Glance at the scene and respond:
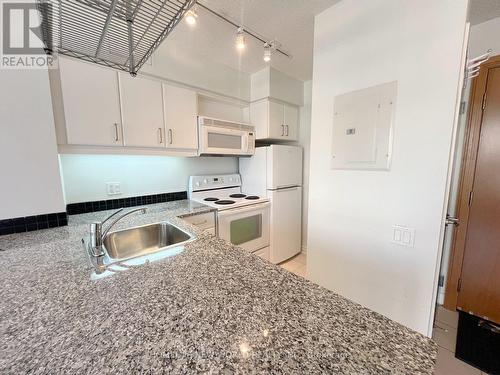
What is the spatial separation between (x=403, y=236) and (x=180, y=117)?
2073 millimetres

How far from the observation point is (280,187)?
2.55 m

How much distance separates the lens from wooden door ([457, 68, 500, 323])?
1563mm

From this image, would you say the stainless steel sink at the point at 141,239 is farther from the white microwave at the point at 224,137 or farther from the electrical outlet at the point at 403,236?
the electrical outlet at the point at 403,236

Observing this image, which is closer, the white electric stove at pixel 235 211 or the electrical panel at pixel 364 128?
the electrical panel at pixel 364 128

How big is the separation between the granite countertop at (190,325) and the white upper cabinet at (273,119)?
6.66 feet

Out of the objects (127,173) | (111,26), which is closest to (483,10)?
(111,26)

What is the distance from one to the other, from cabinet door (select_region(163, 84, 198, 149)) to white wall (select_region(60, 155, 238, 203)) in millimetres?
360

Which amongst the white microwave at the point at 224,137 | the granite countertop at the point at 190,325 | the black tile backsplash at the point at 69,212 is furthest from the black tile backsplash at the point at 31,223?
the white microwave at the point at 224,137

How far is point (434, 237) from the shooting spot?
1.11m

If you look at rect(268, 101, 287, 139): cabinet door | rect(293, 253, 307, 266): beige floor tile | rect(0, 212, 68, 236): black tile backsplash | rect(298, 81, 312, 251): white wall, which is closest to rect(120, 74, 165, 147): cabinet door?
rect(0, 212, 68, 236): black tile backsplash

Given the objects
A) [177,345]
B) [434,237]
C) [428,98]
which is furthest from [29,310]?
[428,98]

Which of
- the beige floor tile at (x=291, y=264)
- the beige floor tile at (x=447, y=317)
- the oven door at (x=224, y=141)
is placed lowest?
the beige floor tile at (x=291, y=264)

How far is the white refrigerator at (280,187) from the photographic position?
97.8 inches

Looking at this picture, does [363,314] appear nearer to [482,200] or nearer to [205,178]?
[482,200]
